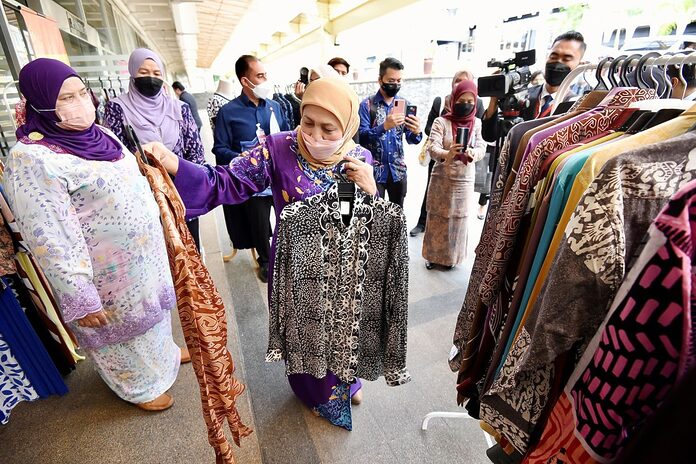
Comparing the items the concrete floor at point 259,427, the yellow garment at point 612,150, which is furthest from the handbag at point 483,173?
the yellow garment at point 612,150

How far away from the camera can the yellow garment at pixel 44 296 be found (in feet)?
4.85

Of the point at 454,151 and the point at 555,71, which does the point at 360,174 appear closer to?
the point at 555,71

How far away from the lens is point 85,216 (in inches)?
44.1

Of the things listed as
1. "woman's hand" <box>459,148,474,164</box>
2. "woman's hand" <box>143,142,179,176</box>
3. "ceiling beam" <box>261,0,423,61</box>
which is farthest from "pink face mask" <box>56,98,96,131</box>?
"ceiling beam" <box>261,0,423,61</box>

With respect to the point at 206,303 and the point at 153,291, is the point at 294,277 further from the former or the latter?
the point at 153,291

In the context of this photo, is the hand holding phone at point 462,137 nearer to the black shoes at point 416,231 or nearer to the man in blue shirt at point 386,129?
the man in blue shirt at point 386,129

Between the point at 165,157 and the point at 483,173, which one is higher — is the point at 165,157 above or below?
above

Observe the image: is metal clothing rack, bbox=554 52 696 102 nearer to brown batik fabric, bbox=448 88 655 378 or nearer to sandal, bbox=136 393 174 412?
brown batik fabric, bbox=448 88 655 378

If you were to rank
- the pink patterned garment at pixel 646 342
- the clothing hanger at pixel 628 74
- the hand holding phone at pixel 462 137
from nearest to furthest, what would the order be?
the pink patterned garment at pixel 646 342
the clothing hanger at pixel 628 74
the hand holding phone at pixel 462 137

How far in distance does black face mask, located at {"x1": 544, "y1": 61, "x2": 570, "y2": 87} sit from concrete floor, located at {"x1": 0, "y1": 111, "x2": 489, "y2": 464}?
4.94 feet

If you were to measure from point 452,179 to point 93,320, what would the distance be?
218cm

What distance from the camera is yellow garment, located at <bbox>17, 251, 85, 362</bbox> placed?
1.48 m

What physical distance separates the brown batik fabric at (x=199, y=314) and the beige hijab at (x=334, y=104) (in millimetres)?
458

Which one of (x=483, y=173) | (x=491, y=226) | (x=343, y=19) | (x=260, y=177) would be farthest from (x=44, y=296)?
(x=343, y=19)
